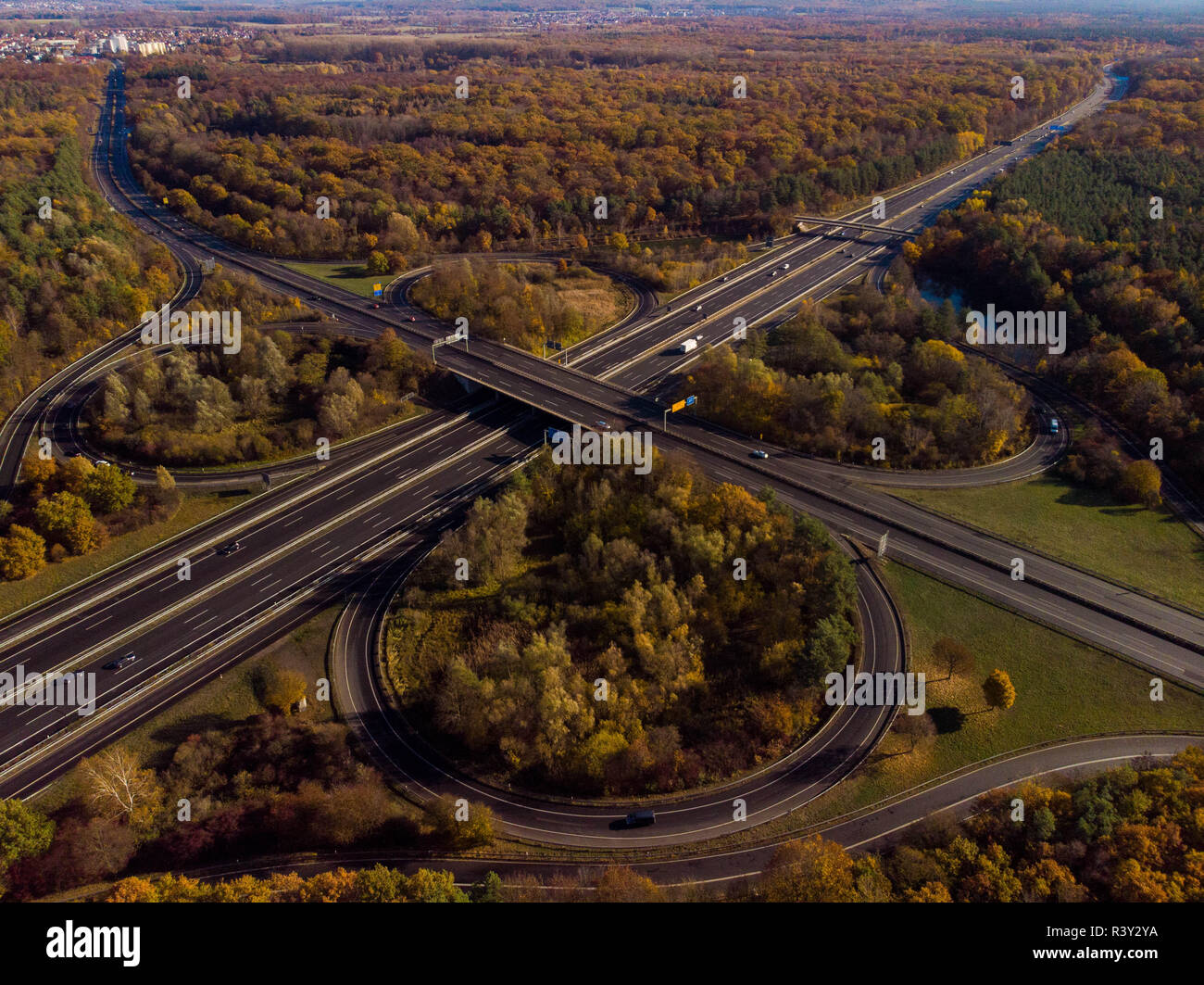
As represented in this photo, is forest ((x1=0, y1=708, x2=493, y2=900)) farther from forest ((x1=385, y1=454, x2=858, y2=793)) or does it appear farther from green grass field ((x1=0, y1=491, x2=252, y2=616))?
green grass field ((x1=0, y1=491, x2=252, y2=616))

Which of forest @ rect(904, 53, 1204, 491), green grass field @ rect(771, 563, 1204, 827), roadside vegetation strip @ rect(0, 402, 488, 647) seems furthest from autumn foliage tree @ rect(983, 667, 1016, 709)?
roadside vegetation strip @ rect(0, 402, 488, 647)

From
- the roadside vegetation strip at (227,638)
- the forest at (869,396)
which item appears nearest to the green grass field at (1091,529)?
the forest at (869,396)

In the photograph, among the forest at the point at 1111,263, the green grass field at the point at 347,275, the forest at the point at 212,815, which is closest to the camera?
the forest at the point at 212,815

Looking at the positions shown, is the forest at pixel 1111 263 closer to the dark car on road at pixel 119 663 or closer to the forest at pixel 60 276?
the dark car on road at pixel 119 663

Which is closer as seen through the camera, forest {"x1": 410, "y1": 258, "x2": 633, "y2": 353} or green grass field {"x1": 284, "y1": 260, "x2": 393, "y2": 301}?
forest {"x1": 410, "y1": 258, "x2": 633, "y2": 353}

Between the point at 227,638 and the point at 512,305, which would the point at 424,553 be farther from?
the point at 512,305
